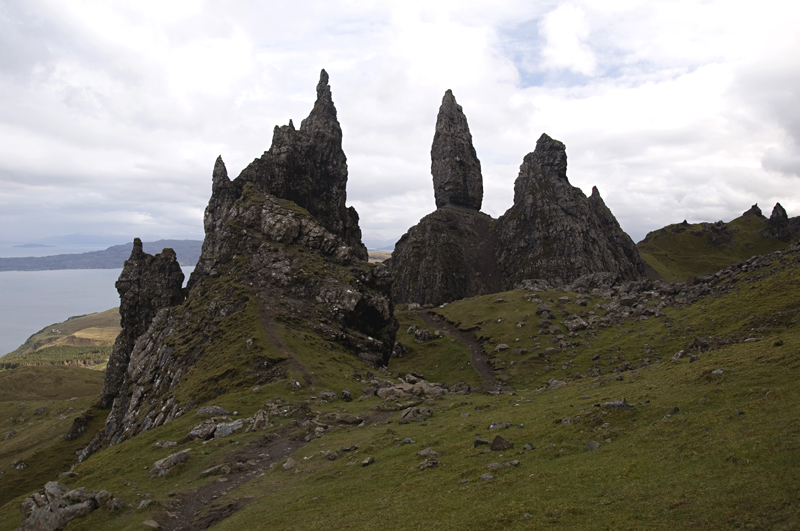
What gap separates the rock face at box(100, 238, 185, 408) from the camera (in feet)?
311

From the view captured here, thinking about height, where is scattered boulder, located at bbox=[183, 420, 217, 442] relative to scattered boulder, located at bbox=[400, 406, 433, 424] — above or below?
below

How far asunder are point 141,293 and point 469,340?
241 ft

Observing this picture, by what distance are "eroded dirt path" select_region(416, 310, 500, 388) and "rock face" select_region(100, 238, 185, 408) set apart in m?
63.5

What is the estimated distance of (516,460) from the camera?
70.4 ft

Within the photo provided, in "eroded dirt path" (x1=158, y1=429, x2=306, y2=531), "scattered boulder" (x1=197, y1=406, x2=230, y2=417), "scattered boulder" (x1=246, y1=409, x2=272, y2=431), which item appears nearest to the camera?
"eroded dirt path" (x1=158, y1=429, x2=306, y2=531)

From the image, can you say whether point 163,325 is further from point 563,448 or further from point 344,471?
point 563,448

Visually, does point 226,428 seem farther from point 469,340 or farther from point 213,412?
point 469,340

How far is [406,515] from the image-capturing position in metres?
18.4

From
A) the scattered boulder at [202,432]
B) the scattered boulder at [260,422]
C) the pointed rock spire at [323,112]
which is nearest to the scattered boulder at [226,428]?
the scattered boulder at [202,432]

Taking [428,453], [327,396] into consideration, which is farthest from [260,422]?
[428,453]

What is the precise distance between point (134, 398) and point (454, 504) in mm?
62477

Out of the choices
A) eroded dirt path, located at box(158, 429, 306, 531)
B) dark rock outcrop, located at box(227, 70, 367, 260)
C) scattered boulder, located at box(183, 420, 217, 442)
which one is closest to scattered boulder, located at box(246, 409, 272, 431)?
eroded dirt path, located at box(158, 429, 306, 531)

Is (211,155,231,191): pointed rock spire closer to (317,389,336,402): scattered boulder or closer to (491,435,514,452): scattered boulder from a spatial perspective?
(317,389,336,402): scattered boulder

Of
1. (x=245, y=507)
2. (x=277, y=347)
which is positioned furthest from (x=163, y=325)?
(x=245, y=507)
